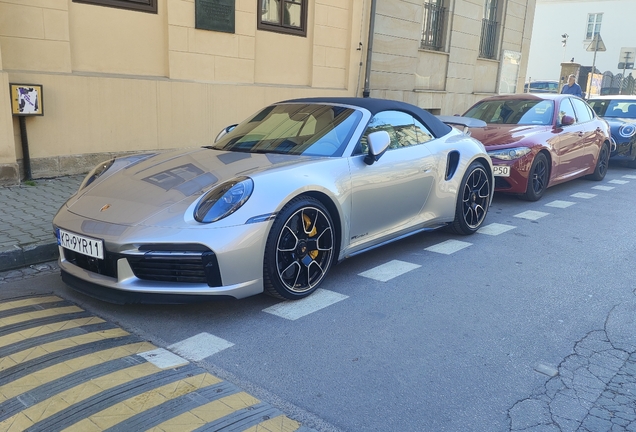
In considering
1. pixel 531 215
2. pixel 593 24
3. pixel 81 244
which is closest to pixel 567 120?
pixel 531 215

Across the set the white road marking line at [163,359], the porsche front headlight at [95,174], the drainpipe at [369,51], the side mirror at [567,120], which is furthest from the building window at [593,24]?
the white road marking line at [163,359]

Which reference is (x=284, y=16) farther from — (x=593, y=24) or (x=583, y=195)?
(x=593, y=24)

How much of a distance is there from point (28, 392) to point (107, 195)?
1.52 m

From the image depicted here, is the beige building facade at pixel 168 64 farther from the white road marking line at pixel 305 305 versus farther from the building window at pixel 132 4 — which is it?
the white road marking line at pixel 305 305

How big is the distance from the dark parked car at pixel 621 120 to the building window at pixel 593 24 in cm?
3419

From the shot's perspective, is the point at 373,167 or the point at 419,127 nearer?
the point at 373,167

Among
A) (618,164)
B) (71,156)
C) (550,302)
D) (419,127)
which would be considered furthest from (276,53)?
(618,164)

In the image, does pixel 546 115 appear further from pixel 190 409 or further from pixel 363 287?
pixel 190 409

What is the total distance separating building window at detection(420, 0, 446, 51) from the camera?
14273 millimetres

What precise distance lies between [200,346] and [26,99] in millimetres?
5005

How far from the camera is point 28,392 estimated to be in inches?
105

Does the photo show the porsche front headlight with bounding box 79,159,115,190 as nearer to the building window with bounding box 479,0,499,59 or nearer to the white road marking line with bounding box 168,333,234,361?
the white road marking line with bounding box 168,333,234,361

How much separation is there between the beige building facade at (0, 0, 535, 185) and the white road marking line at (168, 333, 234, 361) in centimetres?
461

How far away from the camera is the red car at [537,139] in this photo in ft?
24.1
